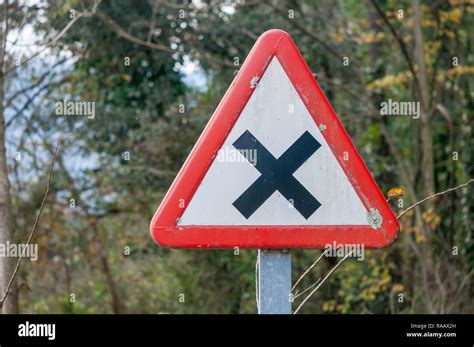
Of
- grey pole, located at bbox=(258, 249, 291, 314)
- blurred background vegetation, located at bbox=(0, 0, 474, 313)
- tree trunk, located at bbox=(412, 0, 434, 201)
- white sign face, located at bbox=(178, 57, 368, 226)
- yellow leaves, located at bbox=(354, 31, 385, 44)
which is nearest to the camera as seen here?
grey pole, located at bbox=(258, 249, 291, 314)

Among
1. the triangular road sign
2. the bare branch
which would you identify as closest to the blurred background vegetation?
the bare branch

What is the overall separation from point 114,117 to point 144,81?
63 cm

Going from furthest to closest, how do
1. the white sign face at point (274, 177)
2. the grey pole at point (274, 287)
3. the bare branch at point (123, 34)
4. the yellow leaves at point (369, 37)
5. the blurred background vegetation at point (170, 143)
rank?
the yellow leaves at point (369, 37)
the blurred background vegetation at point (170, 143)
the bare branch at point (123, 34)
the white sign face at point (274, 177)
the grey pole at point (274, 287)

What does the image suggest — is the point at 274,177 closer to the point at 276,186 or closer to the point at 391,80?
the point at 276,186

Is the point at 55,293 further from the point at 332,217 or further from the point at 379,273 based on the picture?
the point at 332,217

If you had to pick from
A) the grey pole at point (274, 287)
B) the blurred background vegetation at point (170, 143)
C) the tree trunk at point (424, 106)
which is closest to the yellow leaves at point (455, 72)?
the blurred background vegetation at point (170, 143)

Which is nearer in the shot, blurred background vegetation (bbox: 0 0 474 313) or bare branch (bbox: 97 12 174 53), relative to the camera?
bare branch (bbox: 97 12 174 53)

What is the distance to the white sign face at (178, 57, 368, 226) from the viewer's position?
3.38 m

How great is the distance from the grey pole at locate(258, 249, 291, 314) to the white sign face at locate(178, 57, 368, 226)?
143 millimetres

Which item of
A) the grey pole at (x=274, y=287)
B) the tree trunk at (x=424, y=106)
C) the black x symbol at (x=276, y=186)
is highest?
the tree trunk at (x=424, y=106)

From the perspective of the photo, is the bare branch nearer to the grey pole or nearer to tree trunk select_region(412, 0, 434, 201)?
tree trunk select_region(412, 0, 434, 201)

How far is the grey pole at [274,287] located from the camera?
3.27 m

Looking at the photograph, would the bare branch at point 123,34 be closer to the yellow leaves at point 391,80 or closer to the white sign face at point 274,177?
the yellow leaves at point 391,80
